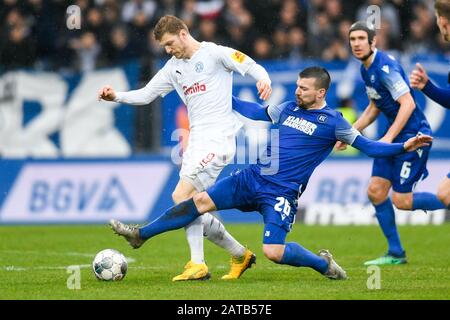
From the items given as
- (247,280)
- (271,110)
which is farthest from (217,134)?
(247,280)

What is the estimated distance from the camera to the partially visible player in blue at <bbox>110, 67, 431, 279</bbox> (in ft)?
32.7

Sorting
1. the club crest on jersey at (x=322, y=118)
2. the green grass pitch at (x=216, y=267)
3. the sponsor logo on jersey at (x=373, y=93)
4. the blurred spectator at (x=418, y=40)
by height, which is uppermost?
the blurred spectator at (x=418, y=40)

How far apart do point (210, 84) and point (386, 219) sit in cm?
290

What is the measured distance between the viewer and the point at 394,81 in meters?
11.9

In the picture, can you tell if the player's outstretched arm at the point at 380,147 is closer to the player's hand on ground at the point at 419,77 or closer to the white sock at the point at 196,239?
the player's hand on ground at the point at 419,77

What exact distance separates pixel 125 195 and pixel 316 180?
10.1 feet

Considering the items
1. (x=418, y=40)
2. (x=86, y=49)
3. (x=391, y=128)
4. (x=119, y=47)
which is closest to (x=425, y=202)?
(x=391, y=128)

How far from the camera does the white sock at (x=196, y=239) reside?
10406 millimetres

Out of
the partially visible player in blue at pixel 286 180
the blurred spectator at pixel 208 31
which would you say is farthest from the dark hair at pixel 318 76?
the blurred spectator at pixel 208 31

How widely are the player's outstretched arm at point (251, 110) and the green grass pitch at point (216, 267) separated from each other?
155cm

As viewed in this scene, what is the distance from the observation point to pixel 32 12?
18797 millimetres

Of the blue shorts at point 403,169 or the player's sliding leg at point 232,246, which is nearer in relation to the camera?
the player's sliding leg at point 232,246

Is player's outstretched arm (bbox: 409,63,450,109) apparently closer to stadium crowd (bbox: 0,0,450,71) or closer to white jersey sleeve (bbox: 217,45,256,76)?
white jersey sleeve (bbox: 217,45,256,76)
